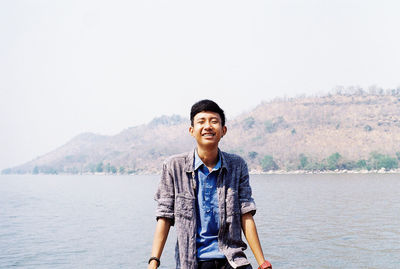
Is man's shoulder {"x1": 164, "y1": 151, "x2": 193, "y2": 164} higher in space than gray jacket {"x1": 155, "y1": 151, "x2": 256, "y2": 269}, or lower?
higher

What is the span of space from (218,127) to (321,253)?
21.0 metres

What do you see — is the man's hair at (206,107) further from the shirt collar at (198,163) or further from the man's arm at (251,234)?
the man's arm at (251,234)

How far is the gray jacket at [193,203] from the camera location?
12.2ft

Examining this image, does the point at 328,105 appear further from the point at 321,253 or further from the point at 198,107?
the point at 198,107

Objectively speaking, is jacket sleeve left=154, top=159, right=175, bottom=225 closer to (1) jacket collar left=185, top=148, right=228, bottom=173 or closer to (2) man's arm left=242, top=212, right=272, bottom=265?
(1) jacket collar left=185, top=148, right=228, bottom=173

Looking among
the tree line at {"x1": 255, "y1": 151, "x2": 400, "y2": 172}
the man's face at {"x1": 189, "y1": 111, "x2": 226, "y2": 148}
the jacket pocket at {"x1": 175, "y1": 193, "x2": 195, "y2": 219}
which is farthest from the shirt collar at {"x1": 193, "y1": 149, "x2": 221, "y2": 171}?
the tree line at {"x1": 255, "y1": 151, "x2": 400, "y2": 172}

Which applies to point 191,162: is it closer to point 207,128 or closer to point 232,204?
point 207,128

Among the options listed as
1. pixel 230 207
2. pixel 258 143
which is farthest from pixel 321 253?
pixel 258 143

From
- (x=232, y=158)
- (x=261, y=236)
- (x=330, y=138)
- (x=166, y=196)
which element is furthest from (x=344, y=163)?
(x=166, y=196)

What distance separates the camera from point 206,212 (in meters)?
3.78

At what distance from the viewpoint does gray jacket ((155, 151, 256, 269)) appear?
12.2ft

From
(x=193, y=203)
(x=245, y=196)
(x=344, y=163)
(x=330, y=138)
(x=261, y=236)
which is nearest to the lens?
(x=193, y=203)

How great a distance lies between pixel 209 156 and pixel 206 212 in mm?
415

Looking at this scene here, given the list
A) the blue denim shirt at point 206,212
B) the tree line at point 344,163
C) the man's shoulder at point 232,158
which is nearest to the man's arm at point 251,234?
the blue denim shirt at point 206,212
